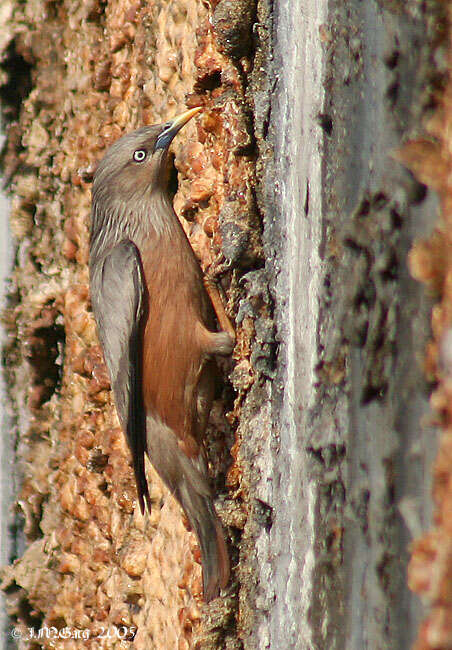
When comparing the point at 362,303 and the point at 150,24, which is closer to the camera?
the point at 362,303

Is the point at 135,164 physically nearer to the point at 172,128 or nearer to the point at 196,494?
the point at 172,128

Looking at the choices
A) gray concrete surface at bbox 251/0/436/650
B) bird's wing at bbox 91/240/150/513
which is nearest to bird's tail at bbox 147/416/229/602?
bird's wing at bbox 91/240/150/513

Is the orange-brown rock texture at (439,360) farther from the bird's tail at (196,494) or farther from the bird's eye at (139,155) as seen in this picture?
the bird's eye at (139,155)

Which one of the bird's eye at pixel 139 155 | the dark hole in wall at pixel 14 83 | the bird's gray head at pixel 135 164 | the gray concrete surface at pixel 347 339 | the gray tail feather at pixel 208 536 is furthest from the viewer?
the dark hole in wall at pixel 14 83

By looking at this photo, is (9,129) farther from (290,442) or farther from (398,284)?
(398,284)

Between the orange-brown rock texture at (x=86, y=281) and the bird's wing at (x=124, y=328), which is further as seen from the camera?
the bird's wing at (x=124, y=328)

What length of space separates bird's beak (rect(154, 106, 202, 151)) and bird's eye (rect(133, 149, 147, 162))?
7cm

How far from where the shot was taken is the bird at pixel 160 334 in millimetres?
3332

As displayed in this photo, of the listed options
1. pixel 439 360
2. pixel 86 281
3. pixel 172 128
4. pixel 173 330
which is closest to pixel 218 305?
pixel 173 330

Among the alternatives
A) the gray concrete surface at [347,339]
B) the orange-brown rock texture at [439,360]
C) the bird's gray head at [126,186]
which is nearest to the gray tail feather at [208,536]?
the gray concrete surface at [347,339]

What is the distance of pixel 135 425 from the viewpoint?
3.30m

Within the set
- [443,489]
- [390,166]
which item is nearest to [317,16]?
[390,166]

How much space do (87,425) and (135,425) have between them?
57cm

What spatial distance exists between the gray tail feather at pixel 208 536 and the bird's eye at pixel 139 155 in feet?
4.55
